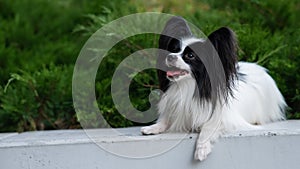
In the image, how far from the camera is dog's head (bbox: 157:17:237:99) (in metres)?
2.32

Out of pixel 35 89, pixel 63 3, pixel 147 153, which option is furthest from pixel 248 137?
pixel 63 3

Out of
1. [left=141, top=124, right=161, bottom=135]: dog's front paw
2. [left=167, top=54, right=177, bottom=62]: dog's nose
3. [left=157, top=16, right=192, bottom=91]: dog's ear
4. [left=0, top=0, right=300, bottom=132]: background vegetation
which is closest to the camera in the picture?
[left=167, top=54, right=177, bottom=62]: dog's nose

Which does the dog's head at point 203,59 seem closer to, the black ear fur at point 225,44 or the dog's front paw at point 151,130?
the black ear fur at point 225,44

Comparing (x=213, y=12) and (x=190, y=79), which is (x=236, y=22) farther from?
(x=190, y=79)

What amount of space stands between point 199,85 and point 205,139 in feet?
0.89

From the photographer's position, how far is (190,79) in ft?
7.81

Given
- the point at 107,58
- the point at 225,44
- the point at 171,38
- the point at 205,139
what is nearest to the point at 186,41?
the point at 171,38

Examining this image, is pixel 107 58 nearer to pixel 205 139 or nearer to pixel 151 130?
pixel 151 130

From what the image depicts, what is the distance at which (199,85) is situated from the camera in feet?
7.82

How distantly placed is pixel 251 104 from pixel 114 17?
4.36ft

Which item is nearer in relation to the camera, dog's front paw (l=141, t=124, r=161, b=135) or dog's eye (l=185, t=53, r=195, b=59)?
dog's eye (l=185, t=53, r=195, b=59)

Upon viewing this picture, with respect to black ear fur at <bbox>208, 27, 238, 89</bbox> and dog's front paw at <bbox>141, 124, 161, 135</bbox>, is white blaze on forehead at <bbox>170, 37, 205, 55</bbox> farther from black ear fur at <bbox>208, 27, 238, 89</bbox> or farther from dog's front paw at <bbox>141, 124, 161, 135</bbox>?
dog's front paw at <bbox>141, 124, 161, 135</bbox>

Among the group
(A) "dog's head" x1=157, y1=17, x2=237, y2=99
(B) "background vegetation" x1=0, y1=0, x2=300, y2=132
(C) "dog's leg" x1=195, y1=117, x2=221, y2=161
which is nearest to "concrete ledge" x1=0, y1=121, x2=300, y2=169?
(C) "dog's leg" x1=195, y1=117, x2=221, y2=161

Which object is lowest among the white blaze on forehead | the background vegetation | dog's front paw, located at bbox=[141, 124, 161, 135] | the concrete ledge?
the concrete ledge
